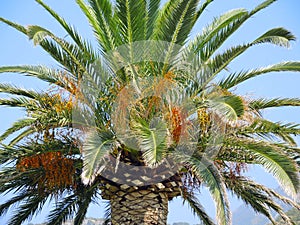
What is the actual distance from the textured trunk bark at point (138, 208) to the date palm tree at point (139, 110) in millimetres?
21

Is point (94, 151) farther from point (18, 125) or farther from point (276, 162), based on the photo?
point (276, 162)

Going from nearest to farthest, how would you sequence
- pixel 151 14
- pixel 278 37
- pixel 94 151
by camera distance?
pixel 94 151 < pixel 278 37 < pixel 151 14

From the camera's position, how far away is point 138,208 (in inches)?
434

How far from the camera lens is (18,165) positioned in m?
11.3

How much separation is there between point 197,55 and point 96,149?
365cm

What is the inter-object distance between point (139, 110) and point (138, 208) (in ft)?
6.81

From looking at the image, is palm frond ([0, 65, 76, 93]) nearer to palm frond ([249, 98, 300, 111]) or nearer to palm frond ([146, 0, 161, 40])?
palm frond ([146, 0, 161, 40])

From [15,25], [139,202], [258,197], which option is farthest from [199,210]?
[15,25]

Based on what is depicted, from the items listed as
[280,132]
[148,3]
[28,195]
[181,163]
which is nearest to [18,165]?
[28,195]

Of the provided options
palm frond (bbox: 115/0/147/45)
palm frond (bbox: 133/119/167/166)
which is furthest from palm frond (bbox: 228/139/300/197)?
palm frond (bbox: 115/0/147/45)

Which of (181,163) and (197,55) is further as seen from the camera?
(197,55)

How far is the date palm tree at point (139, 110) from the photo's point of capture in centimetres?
1052

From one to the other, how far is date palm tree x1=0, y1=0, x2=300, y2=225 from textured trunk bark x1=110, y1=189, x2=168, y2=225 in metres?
0.02

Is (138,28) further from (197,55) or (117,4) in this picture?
(197,55)
